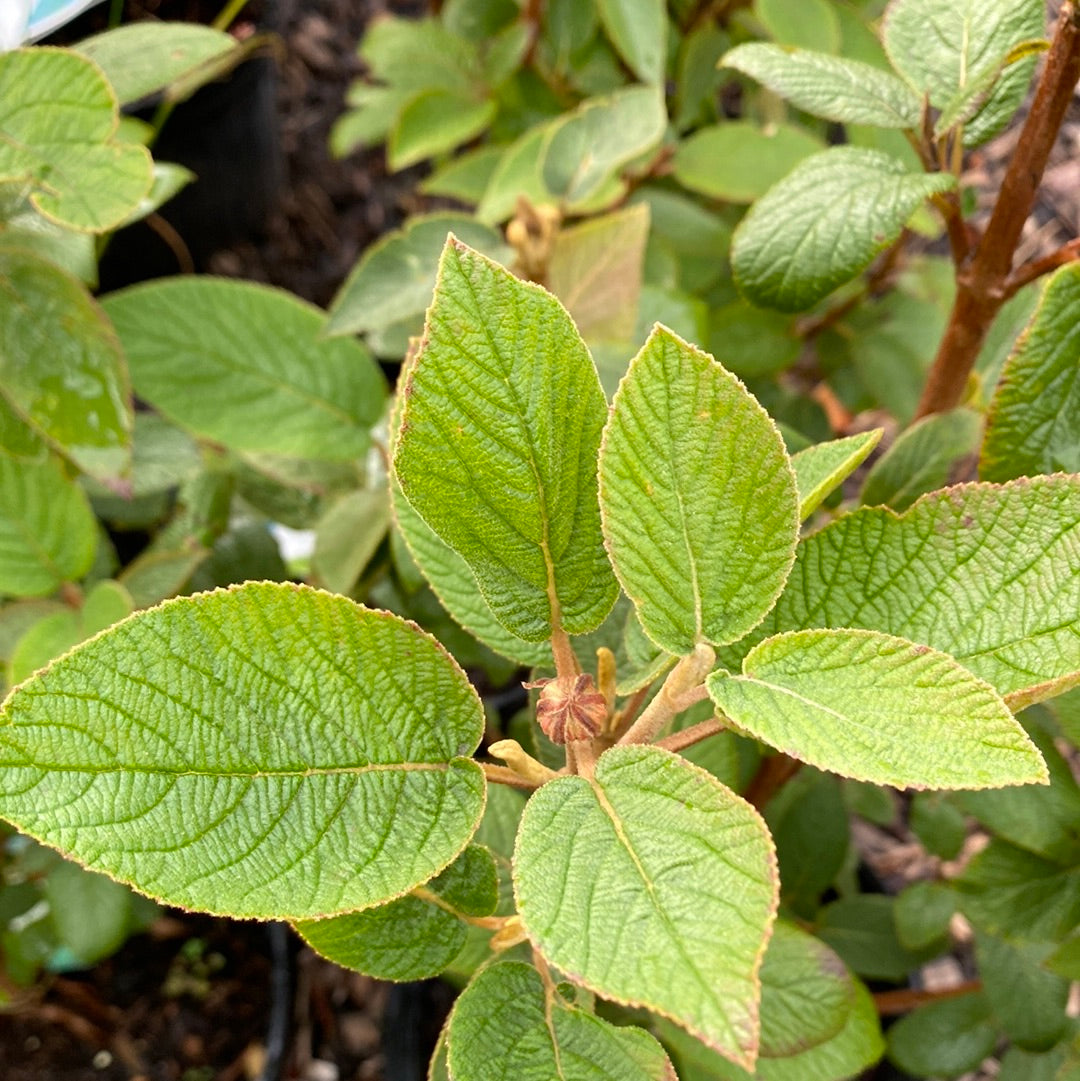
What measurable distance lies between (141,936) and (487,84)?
1.25 metres

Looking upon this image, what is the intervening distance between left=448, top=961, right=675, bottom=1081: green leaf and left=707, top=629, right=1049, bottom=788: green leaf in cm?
22

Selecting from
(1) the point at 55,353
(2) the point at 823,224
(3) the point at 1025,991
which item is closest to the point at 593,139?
(2) the point at 823,224

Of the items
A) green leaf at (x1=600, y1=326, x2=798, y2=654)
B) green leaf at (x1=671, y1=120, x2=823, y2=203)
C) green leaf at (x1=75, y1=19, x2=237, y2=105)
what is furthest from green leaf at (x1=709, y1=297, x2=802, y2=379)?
green leaf at (x1=600, y1=326, x2=798, y2=654)

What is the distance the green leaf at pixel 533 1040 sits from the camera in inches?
22.7

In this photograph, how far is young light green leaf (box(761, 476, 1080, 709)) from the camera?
537 mm

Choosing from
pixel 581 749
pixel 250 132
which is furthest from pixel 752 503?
pixel 250 132

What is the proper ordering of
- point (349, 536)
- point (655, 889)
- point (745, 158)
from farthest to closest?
point (745, 158), point (349, 536), point (655, 889)

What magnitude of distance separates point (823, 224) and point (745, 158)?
1.90ft

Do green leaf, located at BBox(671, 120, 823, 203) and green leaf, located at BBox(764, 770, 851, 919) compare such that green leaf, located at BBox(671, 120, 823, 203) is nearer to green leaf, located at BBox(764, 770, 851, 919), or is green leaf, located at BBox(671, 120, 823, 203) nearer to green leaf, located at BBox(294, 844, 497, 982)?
green leaf, located at BBox(764, 770, 851, 919)

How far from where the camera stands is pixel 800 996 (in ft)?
2.67

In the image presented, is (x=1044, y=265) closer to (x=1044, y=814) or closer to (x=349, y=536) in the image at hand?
(x=1044, y=814)

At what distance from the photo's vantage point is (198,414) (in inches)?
39.7

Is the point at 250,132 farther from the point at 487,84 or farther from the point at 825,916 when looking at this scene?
the point at 825,916

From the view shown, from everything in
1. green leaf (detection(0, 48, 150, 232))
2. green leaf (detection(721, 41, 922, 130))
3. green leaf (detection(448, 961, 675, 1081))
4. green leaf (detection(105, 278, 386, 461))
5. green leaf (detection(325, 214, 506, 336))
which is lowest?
green leaf (detection(448, 961, 675, 1081))
